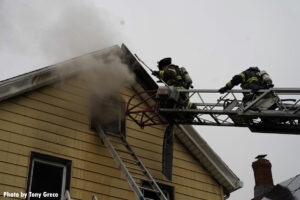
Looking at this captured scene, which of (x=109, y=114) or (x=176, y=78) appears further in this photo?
(x=109, y=114)

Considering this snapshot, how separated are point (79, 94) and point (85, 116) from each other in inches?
20.1

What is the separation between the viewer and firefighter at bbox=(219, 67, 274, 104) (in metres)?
9.97

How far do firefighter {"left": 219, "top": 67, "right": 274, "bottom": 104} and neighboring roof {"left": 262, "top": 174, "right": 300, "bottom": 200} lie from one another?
116 inches

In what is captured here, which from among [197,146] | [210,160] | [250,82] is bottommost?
[210,160]

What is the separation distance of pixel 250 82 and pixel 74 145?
12.3 feet

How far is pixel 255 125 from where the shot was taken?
1002 cm

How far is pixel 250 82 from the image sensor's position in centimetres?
1019

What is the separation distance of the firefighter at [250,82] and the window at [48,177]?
3489 mm

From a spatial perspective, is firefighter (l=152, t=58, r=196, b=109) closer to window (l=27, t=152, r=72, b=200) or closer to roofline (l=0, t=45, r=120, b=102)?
roofline (l=0, t=45, r=120, b=102)

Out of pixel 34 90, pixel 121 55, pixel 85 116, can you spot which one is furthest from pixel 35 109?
pixel 121 55

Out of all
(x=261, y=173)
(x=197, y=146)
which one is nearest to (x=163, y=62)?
(x=197, y=146)

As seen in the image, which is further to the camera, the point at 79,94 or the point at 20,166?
the point at 79,94

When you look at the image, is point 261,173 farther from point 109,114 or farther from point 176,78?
point 109,114

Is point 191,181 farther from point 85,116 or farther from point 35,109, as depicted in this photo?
point 35,109
